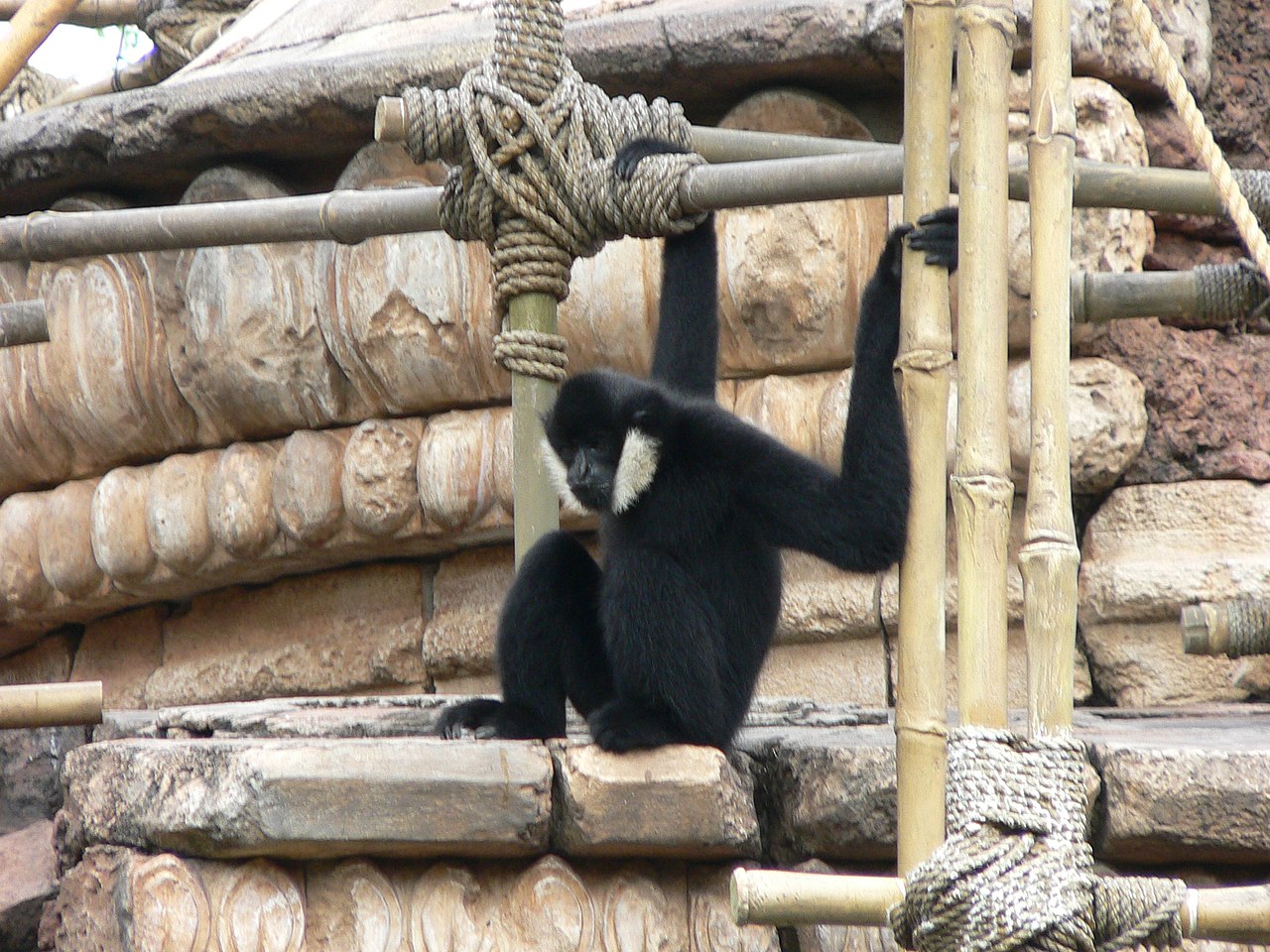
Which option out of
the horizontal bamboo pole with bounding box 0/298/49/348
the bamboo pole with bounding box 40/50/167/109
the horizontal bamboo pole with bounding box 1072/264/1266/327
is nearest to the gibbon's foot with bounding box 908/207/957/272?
the horizontal bamboo pole with bounding box 1072/264/1266/327

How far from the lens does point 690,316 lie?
393 cm

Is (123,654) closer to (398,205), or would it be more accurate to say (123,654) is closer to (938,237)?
(398,205)

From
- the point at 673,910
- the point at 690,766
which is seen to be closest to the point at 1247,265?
the point at 690,766

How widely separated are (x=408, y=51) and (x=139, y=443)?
1.64 m

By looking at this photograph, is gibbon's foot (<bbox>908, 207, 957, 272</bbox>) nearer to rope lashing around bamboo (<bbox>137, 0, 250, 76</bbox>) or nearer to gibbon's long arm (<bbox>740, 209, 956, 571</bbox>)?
gibbon's long arm (<bbox>740, 209, 956, 571</bbox>)

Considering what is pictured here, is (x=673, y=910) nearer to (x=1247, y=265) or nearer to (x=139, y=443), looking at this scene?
(x=1247, y=265)

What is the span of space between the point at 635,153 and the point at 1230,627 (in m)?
1.63

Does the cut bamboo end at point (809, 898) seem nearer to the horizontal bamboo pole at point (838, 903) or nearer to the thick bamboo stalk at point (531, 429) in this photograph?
the horizontal bamboo pole at point (838, 903)

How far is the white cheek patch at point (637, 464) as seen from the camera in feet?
11.6

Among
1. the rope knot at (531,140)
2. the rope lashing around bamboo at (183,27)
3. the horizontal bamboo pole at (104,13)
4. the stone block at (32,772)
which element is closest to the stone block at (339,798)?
the rope knot at (531,140)

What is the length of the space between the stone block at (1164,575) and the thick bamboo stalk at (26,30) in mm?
3558

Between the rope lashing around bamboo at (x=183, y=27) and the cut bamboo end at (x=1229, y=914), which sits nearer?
the cut bamboo end at (x=1229, y=914)

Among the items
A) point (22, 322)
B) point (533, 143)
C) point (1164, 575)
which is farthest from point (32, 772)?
point (1164, 575)

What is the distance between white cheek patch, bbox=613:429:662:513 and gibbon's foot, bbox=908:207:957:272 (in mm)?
868
